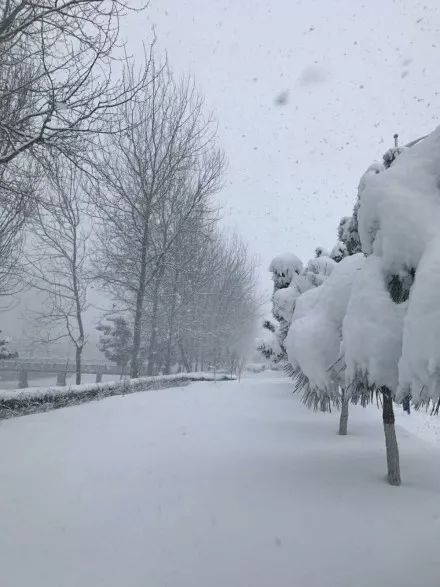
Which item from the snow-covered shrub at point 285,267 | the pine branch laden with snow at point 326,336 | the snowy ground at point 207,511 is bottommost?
the snowy ground at point 207,511

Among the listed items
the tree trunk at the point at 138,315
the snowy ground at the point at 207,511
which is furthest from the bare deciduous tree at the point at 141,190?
the snowy ground at the point at 207,511

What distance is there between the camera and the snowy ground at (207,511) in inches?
139

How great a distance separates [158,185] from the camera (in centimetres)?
1877

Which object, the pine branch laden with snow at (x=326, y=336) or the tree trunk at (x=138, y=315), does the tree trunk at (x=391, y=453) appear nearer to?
the pine branch laden with snow at (x=326, y=336)

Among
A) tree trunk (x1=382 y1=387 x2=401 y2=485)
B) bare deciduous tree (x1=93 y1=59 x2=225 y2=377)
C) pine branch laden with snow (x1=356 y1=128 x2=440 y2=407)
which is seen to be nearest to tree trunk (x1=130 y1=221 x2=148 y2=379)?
bare deciduous tree (x1=93 y1=59 x2=225 y2=377)

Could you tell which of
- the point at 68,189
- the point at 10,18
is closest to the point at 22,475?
the point at 10,18

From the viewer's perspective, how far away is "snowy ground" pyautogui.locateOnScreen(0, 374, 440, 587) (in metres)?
3.54

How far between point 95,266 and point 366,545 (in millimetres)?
18518

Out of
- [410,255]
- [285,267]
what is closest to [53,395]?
[410,255]

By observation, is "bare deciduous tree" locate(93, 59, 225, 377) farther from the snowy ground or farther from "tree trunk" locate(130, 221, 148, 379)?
the snowy ground

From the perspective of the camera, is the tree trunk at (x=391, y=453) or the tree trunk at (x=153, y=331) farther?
the tree trunk at (x=153, y=331)

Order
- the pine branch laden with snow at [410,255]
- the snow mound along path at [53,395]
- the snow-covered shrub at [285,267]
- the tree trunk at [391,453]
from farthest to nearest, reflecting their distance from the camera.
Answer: the snow-covered shrub at [285,267] → the snow mound along path at [53,395] → the tree trunk at [391,453] → the pine branch laden with snow at [410,255]

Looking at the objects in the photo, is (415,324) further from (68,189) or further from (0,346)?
(0,346)

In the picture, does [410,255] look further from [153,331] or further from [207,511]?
[153,331]
